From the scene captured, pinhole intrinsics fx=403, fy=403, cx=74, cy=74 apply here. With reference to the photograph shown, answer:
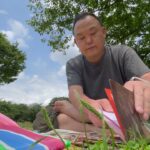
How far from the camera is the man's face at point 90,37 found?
10.5 ft

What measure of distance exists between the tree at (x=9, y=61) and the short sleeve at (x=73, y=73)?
28328 millimetres

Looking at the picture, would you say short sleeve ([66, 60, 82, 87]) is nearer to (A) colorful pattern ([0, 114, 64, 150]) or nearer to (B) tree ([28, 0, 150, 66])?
(A) colorful pattern ([0, 114, 64, 150])

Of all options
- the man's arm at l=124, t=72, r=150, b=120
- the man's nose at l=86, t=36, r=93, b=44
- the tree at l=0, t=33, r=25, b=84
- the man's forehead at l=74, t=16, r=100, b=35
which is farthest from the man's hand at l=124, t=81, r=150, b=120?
the tree at l=0, t=33, r=25, b=84

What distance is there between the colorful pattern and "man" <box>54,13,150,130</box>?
4.00 feet

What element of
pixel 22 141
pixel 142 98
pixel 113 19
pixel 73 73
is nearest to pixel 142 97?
pixel 142 98

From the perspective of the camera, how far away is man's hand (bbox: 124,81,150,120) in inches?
71.6

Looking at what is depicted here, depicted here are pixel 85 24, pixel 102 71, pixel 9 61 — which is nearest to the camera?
pixel 85 24

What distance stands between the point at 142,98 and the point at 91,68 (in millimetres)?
1616

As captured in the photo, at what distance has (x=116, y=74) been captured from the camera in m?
3.38

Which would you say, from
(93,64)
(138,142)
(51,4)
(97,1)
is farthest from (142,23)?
(138,142)

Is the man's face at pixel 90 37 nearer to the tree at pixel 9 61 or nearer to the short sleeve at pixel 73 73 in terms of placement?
the short sleeve at pixel 73 73

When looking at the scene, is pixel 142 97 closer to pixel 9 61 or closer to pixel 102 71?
pixel 102 71

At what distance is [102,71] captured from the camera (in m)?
3.44

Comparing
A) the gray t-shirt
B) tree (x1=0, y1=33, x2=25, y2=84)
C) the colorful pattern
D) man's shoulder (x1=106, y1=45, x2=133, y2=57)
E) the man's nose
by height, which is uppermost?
tree (x1=0, y1=33, x2=25, y2=84)
